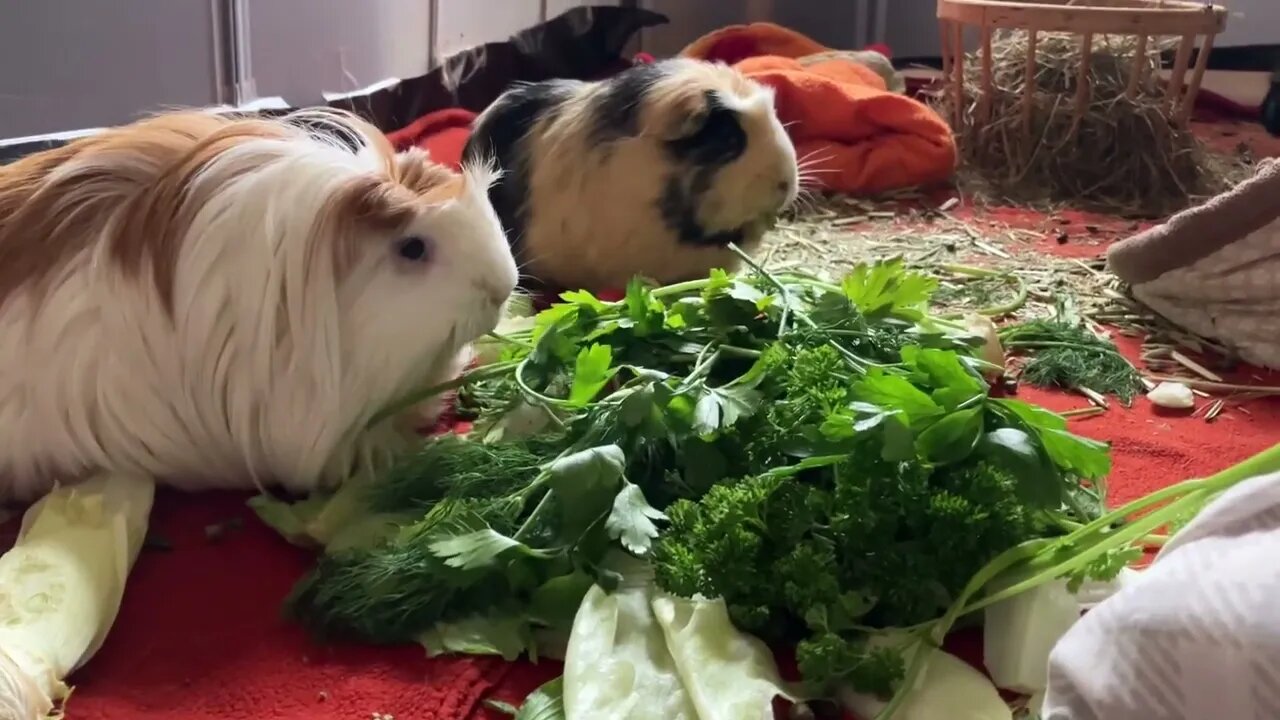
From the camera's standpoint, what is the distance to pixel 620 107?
1549 millimetres

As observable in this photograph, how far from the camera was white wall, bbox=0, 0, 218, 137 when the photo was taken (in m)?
1.51

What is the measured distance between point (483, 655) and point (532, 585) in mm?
64

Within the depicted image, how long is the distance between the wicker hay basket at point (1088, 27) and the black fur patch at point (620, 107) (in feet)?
3.75

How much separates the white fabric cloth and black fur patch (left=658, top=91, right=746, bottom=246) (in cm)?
103

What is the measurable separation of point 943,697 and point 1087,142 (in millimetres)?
2090

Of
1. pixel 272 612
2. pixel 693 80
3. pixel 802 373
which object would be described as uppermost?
pixel 693 80

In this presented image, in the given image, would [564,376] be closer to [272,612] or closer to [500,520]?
[500,520]

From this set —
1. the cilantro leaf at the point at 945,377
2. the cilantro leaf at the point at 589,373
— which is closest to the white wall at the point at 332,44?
the cilantro leaf at the point at 589,373

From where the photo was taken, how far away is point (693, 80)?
5.13 feet

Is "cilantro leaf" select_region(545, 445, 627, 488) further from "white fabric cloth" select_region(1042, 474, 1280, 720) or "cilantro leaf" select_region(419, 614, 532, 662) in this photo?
"white fabric cloth" select_region(1042, 474, 1280, 720)

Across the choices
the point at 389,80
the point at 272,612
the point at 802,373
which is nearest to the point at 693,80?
the point at 802,373

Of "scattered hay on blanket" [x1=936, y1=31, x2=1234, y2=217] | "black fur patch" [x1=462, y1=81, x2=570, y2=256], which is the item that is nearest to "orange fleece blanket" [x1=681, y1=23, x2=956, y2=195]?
"scattered hay on blanket" [x1=936, y1=31, x2=1234, y2=217]

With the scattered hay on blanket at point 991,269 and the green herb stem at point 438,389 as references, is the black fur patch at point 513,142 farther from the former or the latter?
the green herb stem at point 438,389

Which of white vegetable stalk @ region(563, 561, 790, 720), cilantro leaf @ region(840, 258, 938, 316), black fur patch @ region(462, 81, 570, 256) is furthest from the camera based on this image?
black fur patch @ region(462, 81, 570, 256)
